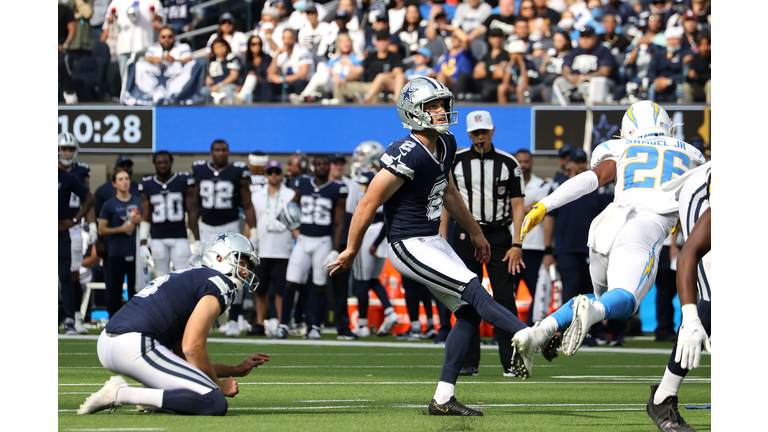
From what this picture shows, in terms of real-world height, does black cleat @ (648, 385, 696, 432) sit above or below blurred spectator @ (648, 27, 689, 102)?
below

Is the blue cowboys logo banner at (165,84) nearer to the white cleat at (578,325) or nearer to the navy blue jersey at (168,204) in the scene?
the navy blue jersey at (168,204)

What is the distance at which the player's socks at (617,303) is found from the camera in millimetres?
5461

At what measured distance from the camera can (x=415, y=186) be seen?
5.52m

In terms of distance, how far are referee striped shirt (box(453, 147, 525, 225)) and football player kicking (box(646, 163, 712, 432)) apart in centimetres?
293

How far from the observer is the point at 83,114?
1570cm

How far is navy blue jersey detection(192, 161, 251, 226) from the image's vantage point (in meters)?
11.4

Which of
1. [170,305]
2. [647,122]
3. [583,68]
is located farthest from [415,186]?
[583,68]

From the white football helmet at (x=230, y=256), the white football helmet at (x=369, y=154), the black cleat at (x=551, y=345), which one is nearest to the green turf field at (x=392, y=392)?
the black cleat at (x=551, y=345)

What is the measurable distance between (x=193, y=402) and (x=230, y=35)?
13.4m

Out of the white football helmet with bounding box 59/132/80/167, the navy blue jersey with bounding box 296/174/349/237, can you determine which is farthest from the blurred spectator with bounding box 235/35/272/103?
the white football helmet with bounding box 59/132/80/167

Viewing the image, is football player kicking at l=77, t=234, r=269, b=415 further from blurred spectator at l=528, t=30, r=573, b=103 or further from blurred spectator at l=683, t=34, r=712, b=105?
blurred spectator at l=683, t=34, r=712, b=105

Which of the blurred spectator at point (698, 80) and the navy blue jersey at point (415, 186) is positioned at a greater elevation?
the blurred spectator at point (698, 80)
